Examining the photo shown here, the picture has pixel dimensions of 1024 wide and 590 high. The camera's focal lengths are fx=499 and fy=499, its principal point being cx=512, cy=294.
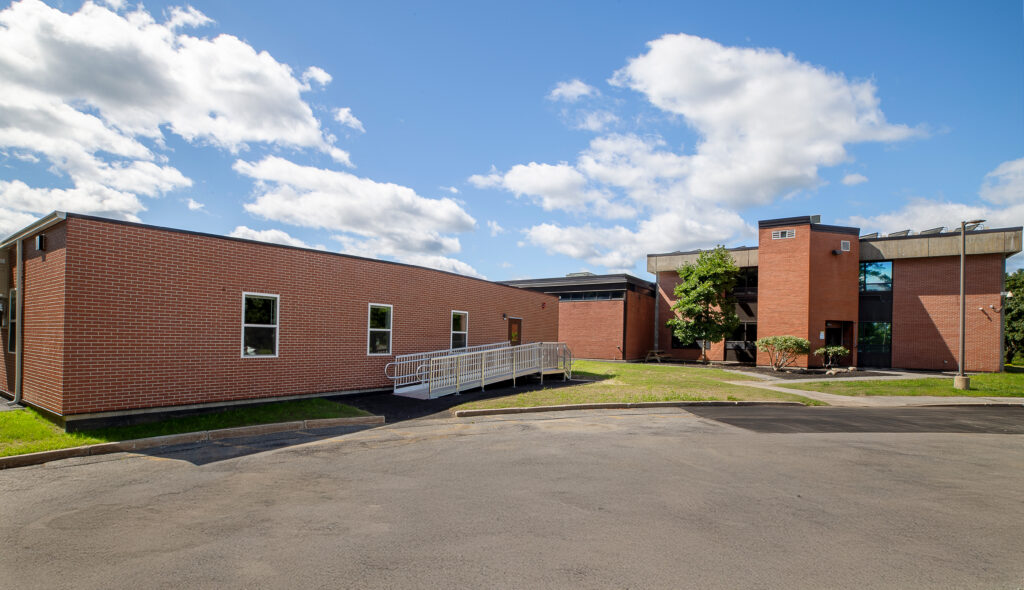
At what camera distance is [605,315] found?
112 ft

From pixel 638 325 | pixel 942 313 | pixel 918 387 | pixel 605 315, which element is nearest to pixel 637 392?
pixel 918 387

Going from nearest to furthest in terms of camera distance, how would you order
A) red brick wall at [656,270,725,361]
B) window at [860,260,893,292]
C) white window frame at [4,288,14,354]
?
white window frame at [4,288,14,354] → window at [860,260,893,292] → red brick wall at [656,270,725,361]

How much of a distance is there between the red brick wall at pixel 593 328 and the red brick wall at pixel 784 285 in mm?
8579

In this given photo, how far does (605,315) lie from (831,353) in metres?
13.2

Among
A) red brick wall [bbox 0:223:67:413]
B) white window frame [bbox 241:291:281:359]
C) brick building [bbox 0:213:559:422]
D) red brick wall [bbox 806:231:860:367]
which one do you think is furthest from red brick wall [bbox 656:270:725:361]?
red brick wall [bbox 0:223:67:413]

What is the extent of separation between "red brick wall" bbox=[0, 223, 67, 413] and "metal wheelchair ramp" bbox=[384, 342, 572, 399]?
23.5ft

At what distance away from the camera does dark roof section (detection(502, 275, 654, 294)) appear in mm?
33844

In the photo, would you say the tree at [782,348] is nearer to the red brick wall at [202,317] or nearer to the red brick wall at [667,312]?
the red brick wall at [667,312]

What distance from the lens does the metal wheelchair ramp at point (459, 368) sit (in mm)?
14295

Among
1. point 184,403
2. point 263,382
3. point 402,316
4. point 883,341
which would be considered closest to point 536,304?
point 402,316

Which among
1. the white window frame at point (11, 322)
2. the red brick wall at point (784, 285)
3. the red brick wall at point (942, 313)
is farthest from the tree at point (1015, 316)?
the white window frame at point (11, 322)

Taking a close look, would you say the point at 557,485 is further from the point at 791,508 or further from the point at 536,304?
the point at 536,304

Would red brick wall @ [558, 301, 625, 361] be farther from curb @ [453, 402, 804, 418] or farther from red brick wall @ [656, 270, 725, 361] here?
curb @ [453, 402, 804, 418]

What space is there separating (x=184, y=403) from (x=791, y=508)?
10.9 metres
